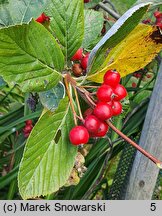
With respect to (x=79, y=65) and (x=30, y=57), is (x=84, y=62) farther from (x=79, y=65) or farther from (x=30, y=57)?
(x=30, y=57)

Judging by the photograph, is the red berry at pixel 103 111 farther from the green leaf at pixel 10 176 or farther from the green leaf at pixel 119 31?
the green leaf at pixel 10 176

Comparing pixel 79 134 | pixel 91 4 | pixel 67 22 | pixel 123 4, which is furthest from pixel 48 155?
pixel 123 4

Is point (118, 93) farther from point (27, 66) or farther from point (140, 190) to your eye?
point (140, 190)

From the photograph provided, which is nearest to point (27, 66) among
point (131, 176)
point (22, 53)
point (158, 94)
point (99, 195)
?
point (22, 53)

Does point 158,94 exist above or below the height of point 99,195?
above

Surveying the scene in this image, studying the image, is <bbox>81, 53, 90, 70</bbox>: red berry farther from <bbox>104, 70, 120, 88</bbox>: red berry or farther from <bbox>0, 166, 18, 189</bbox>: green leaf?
<bbox>0, 166, 18, 189</bbox>: green leaf

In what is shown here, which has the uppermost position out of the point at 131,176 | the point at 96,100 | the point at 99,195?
the point at 96,100

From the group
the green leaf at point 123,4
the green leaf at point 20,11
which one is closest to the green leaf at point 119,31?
the green leaf at point 20,11
